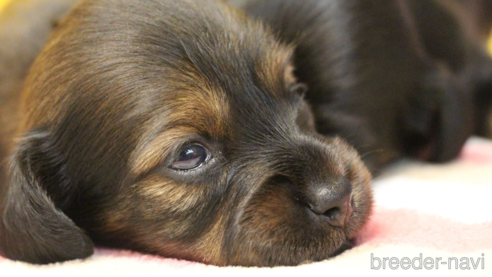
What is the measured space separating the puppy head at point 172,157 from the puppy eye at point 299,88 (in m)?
0.19

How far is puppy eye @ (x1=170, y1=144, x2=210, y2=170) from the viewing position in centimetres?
202

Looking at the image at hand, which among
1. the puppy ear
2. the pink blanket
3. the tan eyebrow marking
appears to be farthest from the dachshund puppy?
the puppy ear

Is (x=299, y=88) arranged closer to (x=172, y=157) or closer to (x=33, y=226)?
(x=172, y=157)

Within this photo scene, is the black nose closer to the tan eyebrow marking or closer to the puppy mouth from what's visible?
the puppy mouth

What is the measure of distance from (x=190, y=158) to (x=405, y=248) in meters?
0.71

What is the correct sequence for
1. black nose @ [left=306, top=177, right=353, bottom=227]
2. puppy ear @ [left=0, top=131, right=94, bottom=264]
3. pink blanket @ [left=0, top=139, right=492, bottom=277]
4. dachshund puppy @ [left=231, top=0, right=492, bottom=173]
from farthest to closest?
1. dachshund puppy @ [left=231, top=0, right=492, bottom=173]
2. puppy ear @ [left=0, top=131, right=94, bottom=264]
3. black nose @ [left=306, top=177, right=353, bottom=227]
4. pink blanket @ [left=0, top=139, right=492, bottom=277]

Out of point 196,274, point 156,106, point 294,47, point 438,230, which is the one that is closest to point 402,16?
point 294,47

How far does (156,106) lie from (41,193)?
1.57ft

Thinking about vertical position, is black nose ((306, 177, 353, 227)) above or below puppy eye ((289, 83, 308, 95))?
below

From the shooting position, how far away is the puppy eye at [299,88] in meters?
2.37

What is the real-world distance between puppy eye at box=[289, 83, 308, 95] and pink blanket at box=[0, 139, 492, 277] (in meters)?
→ 0.51

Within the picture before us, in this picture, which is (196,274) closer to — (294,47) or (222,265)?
(222,265)

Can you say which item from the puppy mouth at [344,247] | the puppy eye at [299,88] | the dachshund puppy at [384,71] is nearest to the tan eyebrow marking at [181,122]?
the puppy eye at [299,88]

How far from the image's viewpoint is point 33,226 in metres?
2.00
